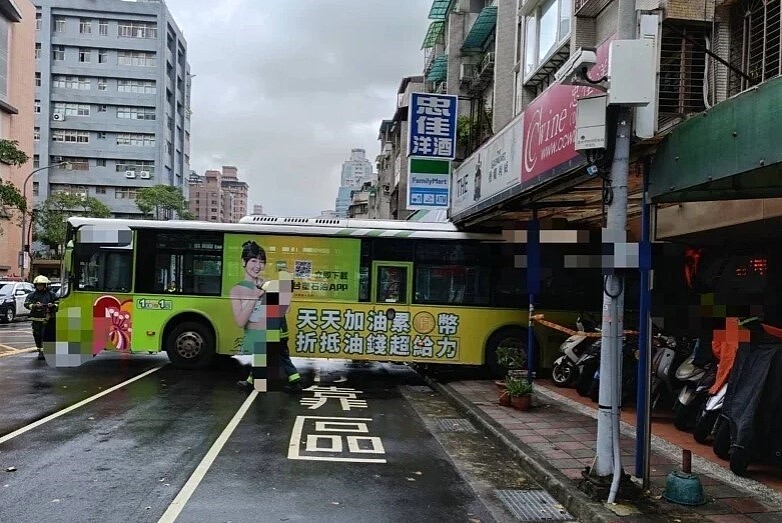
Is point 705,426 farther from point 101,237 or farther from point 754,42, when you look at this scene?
point 101,237

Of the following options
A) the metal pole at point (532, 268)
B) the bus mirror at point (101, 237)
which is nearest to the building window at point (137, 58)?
the bus mirror at point (101, 237)

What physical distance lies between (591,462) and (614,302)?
1.97m

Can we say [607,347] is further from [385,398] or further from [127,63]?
[127,63]

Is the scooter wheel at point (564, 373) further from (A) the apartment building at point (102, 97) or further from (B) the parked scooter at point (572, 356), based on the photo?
(A) the apartment building at point (102, 97)

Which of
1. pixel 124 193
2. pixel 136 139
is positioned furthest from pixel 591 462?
pixel 136 139

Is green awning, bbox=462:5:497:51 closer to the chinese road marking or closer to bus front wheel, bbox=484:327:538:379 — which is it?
bus front wheel, bbox=484:327:538:379

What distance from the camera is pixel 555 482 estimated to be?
5.89 m

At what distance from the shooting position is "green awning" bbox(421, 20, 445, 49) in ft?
122

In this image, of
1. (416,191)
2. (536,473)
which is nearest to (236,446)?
(536,473)

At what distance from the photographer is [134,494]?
17.6 feet

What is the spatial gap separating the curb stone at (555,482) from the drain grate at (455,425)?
0.15 metres

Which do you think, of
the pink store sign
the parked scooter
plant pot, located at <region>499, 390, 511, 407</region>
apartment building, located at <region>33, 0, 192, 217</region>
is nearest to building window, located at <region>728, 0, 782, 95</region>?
the pink store sign

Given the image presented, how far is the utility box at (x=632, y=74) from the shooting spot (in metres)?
5.16

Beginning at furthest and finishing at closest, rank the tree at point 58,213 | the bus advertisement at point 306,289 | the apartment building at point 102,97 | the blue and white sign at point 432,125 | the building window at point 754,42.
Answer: the apartment building at point 102,97 < the tree at point 58,213 < the blue and white sign at point 432,125 < the bus advertisement at point 306,289 < the building window at point 754,42
